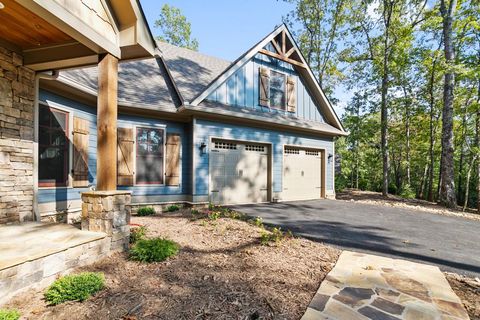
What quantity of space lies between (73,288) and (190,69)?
821cm

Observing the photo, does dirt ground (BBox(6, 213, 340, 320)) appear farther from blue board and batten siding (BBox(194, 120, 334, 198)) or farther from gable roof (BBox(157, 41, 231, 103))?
gable roof (BBox(157, 41, 231, 103))

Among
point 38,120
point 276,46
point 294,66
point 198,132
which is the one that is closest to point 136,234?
point 38,120

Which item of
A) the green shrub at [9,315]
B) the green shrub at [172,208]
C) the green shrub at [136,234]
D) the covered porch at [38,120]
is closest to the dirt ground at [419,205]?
the green shrub at [172,208]

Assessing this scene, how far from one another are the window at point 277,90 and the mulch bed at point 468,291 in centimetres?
700

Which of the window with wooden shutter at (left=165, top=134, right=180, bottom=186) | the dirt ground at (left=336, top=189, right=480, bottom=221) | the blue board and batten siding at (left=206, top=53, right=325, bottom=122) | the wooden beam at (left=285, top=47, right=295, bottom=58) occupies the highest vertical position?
the wooden beam at (left=285, top=47, right=295, bottom=58)

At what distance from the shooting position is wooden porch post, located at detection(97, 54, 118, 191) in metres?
3.53

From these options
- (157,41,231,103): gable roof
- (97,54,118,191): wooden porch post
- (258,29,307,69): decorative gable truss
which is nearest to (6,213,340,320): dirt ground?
(97,54,118,191): wooden porch post

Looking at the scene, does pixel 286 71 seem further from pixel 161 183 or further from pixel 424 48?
pixel 424 48

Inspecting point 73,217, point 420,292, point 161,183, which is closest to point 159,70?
point 161,183

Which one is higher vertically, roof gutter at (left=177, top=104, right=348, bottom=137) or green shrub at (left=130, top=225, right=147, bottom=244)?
roof gutter at (left=177, top=104, right=348, bottom=137)

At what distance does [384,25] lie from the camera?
1282 cm

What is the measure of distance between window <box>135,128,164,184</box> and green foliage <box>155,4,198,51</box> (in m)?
19.0

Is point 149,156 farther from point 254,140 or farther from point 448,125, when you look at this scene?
point 448,125

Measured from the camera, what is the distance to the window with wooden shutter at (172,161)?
7152 millimetres
